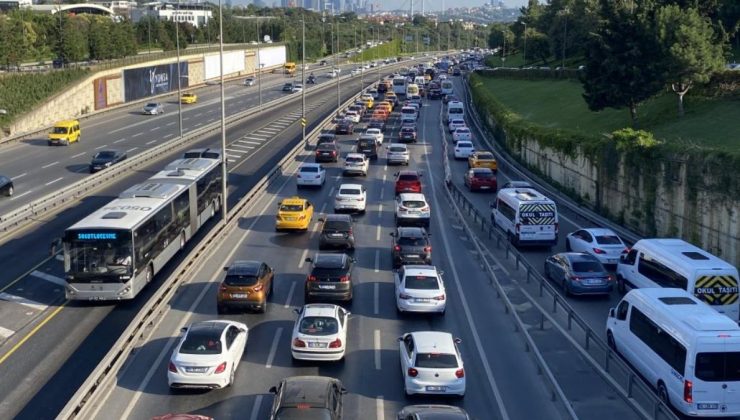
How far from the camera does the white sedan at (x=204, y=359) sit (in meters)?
18.7

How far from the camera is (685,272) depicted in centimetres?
2383

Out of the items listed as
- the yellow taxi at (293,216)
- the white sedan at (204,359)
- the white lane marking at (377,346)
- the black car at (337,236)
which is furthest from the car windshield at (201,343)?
the yellow taxi at (293,216)

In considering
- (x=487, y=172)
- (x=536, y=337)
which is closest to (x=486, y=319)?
(x=536, y=337)

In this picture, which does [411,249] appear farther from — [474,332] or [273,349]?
[273,349]

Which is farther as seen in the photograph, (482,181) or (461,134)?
(461,134)

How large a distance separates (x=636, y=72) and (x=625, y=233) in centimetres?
1551

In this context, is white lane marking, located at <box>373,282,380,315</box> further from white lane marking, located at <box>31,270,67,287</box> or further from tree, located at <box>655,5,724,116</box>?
tree, located at <box>655,5,724,116</box>

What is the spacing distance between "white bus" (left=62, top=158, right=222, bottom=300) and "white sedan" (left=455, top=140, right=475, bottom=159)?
3054 cm

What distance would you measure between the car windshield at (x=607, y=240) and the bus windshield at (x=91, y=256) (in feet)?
55.1

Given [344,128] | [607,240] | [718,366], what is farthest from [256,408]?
[344,128]

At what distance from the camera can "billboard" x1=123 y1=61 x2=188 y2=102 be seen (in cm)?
9531

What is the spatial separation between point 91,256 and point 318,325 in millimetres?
8425

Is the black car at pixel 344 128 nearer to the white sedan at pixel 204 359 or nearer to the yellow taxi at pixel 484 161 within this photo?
the yellow taxi at pixel 484 161

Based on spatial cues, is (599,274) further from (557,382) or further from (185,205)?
→ (185,205)
